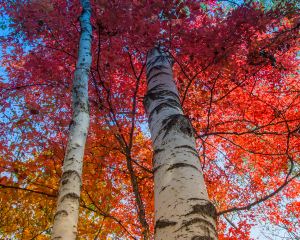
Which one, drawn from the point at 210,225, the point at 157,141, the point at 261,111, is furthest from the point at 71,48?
the point at 261,111

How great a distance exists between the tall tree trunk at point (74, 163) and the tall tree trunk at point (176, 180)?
733 millimetres

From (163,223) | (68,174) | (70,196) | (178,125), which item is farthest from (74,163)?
(163,223)

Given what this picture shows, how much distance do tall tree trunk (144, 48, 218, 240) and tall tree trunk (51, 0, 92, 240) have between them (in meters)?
0.73

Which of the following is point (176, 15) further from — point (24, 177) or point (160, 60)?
point (24, 177)

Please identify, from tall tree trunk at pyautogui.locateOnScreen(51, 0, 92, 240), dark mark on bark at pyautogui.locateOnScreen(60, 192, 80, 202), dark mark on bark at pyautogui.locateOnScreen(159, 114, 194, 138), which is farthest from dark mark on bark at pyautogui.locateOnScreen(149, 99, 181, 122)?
dark mark on bark at pyautogui.locateOnScreen(60, 192, 80, 202)

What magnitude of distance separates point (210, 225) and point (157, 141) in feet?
2.88

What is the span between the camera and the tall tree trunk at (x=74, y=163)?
6.35 ft

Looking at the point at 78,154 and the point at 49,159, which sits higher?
the point at 49,159

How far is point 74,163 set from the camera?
7.75 feet

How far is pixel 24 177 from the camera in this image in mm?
5418

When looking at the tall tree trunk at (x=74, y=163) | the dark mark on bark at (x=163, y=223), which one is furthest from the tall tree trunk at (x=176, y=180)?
the tall tree trunk at (x=74, y=163)

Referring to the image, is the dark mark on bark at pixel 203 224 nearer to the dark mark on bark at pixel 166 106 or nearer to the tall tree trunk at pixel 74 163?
the tall tree trunk at pixel 74 163

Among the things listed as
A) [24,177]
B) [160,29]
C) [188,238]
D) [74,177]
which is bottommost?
[188,238]

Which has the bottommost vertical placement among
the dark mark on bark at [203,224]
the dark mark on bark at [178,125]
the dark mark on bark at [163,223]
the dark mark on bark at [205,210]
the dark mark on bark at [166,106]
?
the dark mark on bark at [203,224]
